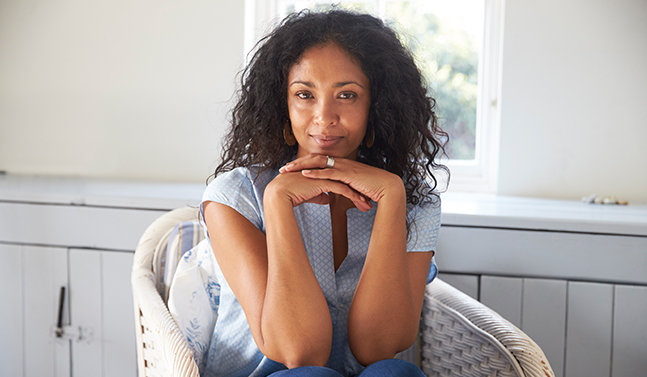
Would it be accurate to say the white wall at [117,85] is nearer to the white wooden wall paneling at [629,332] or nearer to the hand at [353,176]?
the hand at [353,176]

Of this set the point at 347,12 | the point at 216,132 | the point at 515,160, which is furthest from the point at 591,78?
the point at 216,132

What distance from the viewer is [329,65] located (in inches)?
33.7

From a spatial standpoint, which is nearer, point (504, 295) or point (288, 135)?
point (288, 135)

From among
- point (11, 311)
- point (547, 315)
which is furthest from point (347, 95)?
point (11, 311)

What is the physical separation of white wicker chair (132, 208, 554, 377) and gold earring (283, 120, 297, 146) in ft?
1.18

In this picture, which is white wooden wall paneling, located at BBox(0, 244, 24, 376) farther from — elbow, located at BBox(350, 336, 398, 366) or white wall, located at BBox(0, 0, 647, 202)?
elbow, located at BBox(350, 336, 398, 366)

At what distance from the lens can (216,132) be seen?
5.95 ft

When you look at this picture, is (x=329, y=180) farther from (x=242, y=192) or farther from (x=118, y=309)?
(x=118, y=309)

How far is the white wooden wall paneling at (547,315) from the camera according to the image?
1.19 meters

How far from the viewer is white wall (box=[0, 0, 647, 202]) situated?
1558 mm

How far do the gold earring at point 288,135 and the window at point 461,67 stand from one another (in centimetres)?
90

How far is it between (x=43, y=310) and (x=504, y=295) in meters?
1.35

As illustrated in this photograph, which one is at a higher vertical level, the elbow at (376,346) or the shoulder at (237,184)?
the shoulder at (237,184)

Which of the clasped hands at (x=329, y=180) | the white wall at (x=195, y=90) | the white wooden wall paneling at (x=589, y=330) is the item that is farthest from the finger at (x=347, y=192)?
the white wall at (x=195, y=90)
